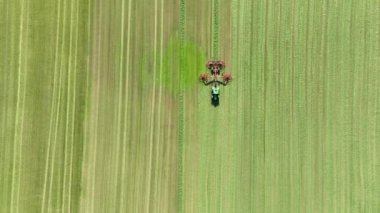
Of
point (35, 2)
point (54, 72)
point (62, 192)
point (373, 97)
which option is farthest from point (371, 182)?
point (35, 2)

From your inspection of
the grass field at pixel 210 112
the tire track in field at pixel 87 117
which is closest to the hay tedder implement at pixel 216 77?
the grass field at pixel 210 112

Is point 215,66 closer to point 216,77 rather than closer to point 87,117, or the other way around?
point 216,77

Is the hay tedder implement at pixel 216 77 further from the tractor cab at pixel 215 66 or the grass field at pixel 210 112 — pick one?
the grass field at pixel 210 112

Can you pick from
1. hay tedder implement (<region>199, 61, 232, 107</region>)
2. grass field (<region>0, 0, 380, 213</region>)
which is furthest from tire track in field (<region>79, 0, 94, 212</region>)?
hay tedder implement (<region>199, 61, 232, 107</region>)

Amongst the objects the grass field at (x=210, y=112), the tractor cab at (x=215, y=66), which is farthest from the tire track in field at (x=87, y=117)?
the tractor cab at (x=215, y=66)

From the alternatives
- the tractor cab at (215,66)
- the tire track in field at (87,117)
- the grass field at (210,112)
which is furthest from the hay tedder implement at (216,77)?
the tire track in field at (87,117)

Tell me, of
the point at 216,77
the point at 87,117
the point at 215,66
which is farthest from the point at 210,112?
the point at 87,117

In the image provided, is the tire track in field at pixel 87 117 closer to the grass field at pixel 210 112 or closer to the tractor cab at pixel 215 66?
the grass field at pixel 210 112

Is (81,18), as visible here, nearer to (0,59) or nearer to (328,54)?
(0,59)

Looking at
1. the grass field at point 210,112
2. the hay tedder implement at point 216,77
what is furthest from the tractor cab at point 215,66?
the grass field at point 210,112
